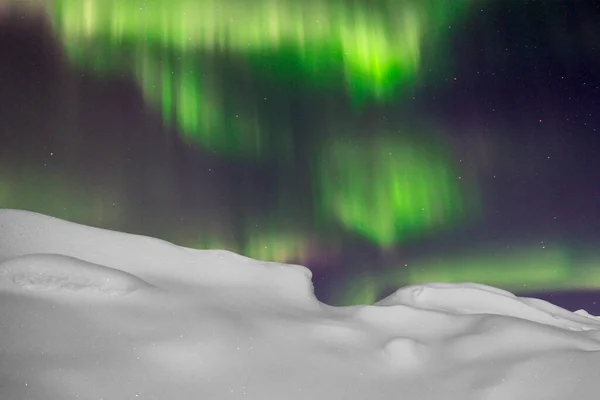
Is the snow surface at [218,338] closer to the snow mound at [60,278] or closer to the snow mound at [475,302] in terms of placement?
the snow mound at [60,278]

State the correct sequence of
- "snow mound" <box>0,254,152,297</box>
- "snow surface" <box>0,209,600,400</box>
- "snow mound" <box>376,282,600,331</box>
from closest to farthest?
1. "snow surface" <box>0,209,600,400</box>
2. "snow mound" <box>0,254,152,297</box>
3. "snow mound" <box>376,282,600,331</box>

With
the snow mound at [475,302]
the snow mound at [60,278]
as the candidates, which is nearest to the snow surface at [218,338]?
the snow mound at [60,278]

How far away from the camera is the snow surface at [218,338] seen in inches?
48.4

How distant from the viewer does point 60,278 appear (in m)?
1.52

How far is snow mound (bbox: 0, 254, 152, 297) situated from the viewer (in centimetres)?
146

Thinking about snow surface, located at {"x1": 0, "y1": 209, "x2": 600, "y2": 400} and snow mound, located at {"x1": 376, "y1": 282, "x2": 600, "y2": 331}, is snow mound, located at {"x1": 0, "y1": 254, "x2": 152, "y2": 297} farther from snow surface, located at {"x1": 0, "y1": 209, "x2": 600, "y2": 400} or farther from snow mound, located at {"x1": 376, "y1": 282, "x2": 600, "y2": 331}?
snow mound, located at {"x1": 376, "y1": 282, "x2": 600, "y2": 331}

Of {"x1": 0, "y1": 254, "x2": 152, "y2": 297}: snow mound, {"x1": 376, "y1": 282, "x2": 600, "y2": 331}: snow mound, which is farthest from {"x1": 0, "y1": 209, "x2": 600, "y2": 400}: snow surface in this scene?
{"x1": 376, "y1": 282, "x2": 600, "y2": 331}: snow mound

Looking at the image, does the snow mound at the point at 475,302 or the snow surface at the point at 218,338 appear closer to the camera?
the snow surface at the point at 218,338

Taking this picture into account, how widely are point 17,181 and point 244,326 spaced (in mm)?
1152

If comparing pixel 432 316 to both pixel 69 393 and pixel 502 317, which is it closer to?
pixel 502 317

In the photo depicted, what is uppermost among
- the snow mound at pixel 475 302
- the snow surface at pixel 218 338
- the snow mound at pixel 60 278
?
the snow mound at pixel 60 278

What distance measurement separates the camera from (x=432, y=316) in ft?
6.47

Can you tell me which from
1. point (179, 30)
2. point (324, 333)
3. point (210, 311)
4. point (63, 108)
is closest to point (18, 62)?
point (63, 108)

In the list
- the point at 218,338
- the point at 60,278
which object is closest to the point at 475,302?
the point at 218,338
